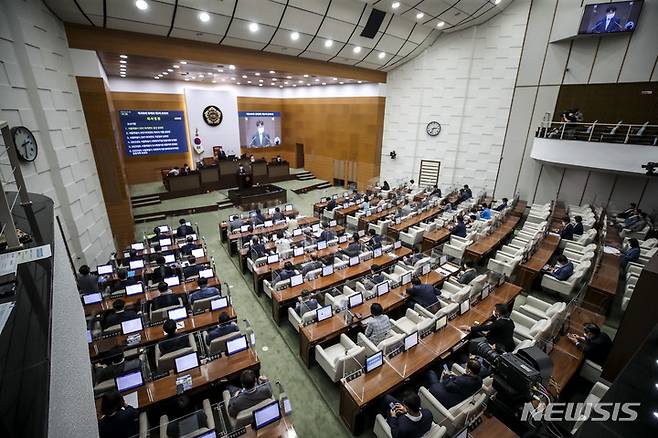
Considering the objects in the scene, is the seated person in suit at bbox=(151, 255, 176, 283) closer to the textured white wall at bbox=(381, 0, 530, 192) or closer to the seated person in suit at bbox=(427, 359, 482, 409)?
the seated person in suit at bbox=(427, 359, 482, 409)

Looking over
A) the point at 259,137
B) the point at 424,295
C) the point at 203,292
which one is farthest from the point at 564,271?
the point at 259,137

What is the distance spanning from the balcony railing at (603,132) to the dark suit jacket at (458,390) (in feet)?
31.2

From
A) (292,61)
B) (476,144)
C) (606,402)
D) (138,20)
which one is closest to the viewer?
(606,402)

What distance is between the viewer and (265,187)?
15578mm

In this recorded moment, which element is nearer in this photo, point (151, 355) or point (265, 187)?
point (151, 355)

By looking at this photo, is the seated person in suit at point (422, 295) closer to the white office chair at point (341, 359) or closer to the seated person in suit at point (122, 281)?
the white office chair at point (341, 359)

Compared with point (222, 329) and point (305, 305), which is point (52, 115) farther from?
point (305, 305)

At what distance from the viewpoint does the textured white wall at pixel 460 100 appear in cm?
1241

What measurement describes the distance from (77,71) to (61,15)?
4.12 feet

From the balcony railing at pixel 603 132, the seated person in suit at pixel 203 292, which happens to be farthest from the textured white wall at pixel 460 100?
the seated person in suit at pixel 203 292

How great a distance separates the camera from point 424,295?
5.74 meters

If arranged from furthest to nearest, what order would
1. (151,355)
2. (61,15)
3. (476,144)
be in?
(476,144) < (61,15) < (151,355)

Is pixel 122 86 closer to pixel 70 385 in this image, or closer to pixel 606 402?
pixel 70 385

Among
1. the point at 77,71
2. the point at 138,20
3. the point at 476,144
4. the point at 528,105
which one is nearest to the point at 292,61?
the point at 138,20
